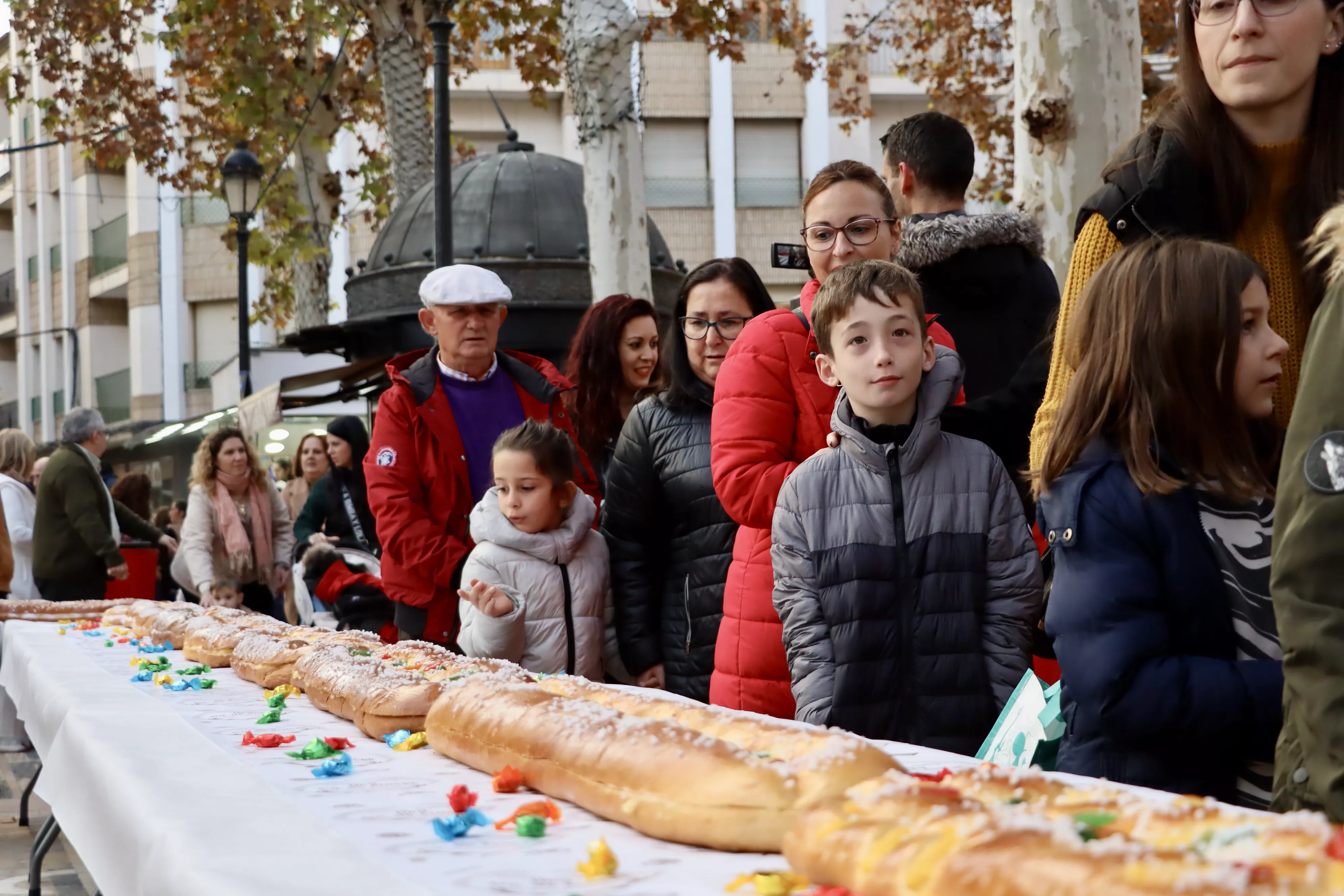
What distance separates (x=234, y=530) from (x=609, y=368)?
4.61 metres

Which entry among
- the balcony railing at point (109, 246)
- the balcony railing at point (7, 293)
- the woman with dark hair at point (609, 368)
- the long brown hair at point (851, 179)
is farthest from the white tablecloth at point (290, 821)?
the balcony railing at point (7, 293)

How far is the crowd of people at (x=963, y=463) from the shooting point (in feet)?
7.35

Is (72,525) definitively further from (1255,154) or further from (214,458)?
(1255,154)

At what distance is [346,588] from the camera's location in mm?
8164

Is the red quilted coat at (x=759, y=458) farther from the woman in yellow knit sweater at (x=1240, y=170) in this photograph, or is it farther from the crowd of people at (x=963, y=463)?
the woman in yellow knit sweater at (x=1240, y=170)

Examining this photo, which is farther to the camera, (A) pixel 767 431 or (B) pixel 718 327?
(B) pixel 718 327

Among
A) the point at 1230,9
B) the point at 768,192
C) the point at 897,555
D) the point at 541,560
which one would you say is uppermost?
the point at 768,192

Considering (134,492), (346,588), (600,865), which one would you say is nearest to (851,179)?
(600,865)

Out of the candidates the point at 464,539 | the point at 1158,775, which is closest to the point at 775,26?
the point at 464,539

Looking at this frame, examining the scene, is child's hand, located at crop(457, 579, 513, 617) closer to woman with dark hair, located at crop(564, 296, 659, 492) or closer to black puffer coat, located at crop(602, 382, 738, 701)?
black puffer coat, located at crop(602, 382, 738, 701)

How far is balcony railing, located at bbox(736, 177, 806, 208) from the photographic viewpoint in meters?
31.1

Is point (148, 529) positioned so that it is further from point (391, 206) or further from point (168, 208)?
point (168, 208)

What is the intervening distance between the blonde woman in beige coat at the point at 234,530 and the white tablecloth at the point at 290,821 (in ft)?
18.6

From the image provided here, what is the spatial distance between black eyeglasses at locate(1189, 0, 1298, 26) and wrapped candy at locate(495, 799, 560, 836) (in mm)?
1882
